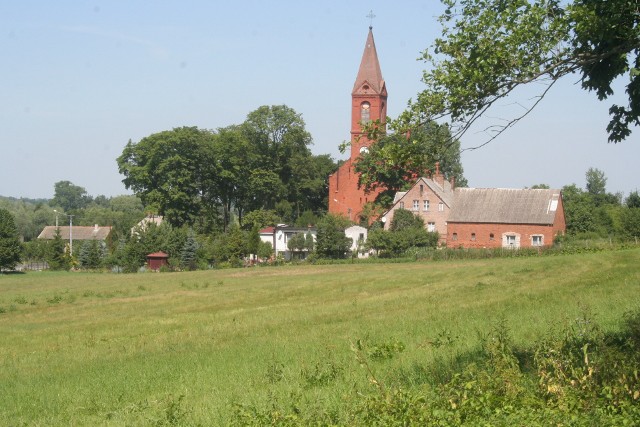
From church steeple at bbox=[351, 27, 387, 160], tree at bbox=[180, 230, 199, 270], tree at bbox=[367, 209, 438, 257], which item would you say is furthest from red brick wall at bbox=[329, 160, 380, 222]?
tree at bbox=[180, 230, 199, 270]

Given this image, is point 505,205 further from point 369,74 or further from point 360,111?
point 369,74

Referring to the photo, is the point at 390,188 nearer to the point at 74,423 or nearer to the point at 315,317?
the point at 315,317

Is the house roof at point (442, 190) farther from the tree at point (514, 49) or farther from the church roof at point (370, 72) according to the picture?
the tree at point (514, 49)

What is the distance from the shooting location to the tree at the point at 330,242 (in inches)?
2992

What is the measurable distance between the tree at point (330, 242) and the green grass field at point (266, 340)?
3810 cm

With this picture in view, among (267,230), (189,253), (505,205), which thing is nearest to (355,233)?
(267,230)

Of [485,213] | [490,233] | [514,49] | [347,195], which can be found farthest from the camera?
[347,195]

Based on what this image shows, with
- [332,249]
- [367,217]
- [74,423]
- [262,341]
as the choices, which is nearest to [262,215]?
[367,217]

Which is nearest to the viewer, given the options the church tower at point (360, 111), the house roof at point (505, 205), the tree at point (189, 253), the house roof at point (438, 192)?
the house roof at point (505, 205)

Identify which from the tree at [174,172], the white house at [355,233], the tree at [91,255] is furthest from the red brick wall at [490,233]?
the tree at [91,255]

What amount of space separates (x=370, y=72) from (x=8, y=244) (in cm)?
4320

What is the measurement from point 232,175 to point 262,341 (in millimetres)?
77679

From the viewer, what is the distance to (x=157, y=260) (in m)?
78.6

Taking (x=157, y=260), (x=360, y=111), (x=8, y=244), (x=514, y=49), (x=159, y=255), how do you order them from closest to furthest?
(x=514, y=49), (x=8, y=244), (x=159, y=255), (x=157, y=260), (x=360, y=111)
